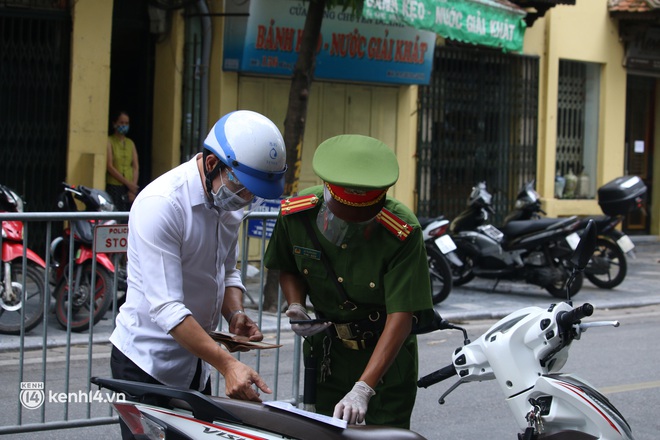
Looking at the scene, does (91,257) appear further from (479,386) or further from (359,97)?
(359,97)

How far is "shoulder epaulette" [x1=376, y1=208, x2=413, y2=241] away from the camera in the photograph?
11.4 feet

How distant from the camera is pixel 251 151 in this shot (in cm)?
315

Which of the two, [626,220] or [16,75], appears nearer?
[16,75]

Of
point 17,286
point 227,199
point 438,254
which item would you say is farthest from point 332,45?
point 227,199

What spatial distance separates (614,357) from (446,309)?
2.64 m

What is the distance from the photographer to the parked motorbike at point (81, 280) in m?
5.30

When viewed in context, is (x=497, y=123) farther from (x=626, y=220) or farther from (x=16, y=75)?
(x=16, y=75)

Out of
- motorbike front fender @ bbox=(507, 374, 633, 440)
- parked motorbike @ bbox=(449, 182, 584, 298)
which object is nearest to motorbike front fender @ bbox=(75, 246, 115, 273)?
motorbike front fender @ bbox=(507, 374, 633, 440)

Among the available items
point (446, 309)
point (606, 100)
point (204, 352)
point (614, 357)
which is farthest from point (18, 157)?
point (606, 100)

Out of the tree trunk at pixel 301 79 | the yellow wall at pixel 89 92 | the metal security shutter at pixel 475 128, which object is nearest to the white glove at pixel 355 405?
the tree trunk at pixel 301 79

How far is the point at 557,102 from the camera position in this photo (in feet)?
56.1

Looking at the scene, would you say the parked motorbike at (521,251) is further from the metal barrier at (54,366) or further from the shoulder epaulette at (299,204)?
the shoulder epaulette at (299,204)

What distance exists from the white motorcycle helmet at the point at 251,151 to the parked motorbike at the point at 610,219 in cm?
928

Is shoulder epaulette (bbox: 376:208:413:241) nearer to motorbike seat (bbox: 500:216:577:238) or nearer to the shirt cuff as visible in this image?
the shirt cuff
